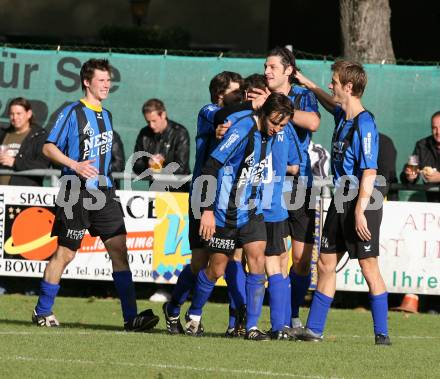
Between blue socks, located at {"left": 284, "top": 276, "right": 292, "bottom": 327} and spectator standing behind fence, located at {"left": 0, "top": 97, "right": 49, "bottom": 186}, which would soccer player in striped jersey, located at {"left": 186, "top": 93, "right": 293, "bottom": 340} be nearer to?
blue socks, located at {"left": 284, "top": 276, "right": 292, "bottom": 327}

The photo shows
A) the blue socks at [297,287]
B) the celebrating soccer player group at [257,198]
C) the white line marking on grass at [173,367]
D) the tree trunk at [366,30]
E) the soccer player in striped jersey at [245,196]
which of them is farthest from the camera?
A: the tree trunk at [366,30]

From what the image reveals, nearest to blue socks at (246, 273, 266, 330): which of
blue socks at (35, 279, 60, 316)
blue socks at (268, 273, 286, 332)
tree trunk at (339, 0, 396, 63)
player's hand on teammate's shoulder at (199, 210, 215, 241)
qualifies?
blue socks at (268, 273, 286, 332)

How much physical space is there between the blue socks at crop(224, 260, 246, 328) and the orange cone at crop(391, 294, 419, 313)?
3.51 meters

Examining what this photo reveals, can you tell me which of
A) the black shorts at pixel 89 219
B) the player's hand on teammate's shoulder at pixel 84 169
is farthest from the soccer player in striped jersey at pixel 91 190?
the player's hand on teammate's shoulder at pixel 84 169

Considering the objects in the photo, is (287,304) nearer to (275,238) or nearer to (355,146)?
(275,238)

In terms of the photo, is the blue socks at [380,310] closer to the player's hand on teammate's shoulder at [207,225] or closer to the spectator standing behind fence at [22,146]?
the player's hand on teammate's shoulder at [207,225]

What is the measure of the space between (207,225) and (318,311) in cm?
118

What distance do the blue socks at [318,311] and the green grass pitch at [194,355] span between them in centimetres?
18

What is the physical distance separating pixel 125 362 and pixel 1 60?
23.7 ft

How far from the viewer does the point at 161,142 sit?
1402cm

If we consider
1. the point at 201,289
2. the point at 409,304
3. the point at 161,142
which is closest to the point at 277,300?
the point at 201,289

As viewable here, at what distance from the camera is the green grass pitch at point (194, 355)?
26.5 feet

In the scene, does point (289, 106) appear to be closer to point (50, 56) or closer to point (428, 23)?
point (50, 56)

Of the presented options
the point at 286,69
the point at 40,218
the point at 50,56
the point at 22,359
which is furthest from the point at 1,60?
the point at 22,359
